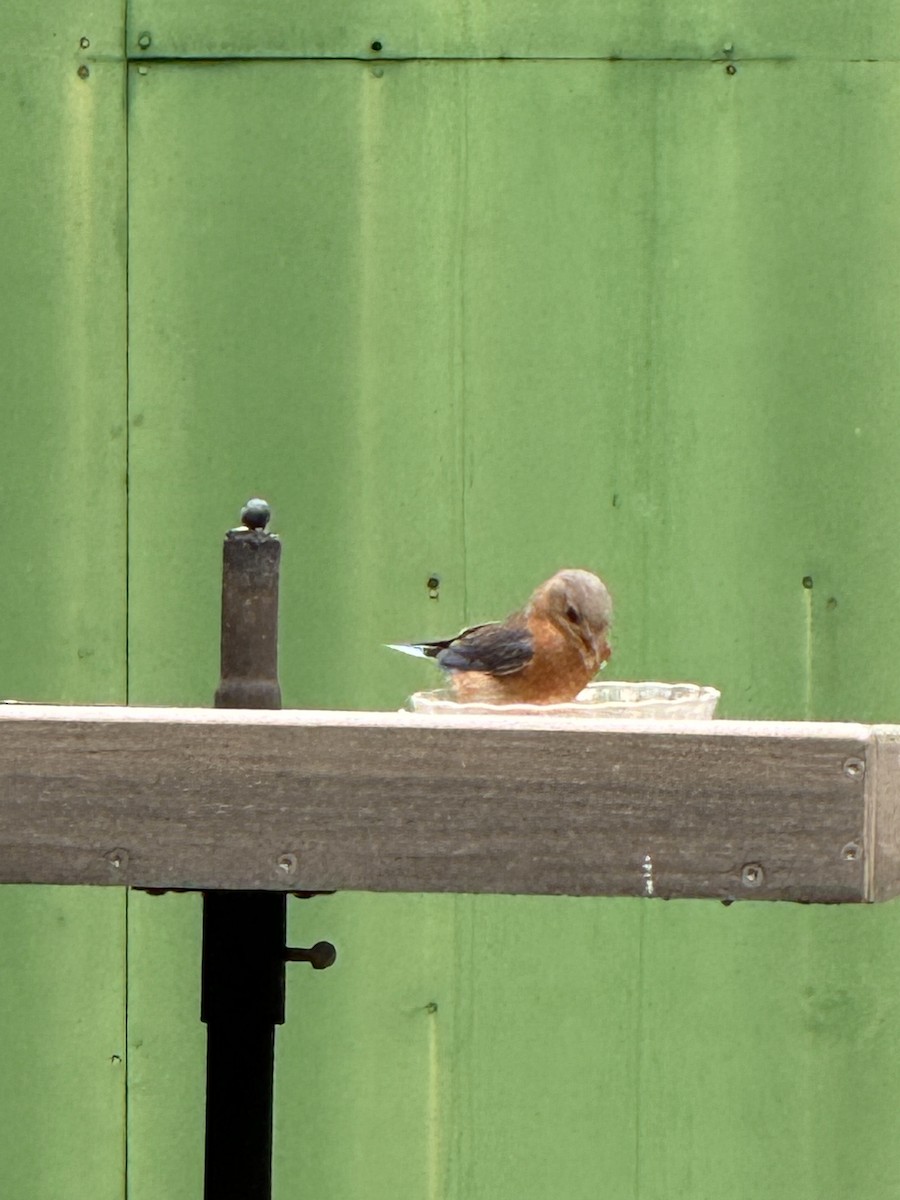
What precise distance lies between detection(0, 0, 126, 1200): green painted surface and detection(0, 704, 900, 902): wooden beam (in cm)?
131

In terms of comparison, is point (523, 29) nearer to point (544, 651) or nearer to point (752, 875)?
point (544, 651)

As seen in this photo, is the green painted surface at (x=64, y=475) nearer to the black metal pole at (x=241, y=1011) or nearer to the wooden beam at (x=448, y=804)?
the black metal pole at (x=241, y=1011)

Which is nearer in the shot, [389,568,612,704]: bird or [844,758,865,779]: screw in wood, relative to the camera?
[844,758,865,779]: screw in wood

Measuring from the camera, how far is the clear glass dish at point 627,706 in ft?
4.81

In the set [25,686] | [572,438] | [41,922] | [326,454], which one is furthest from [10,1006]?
[572,438]

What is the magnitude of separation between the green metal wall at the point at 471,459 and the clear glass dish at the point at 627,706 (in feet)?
2.89

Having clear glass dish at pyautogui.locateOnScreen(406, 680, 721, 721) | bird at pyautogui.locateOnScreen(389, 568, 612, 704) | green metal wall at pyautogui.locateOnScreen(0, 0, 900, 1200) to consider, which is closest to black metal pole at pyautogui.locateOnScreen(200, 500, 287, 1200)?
clear glass dish at pyautogui.locateOnScreen(406, 680, 721, 721)

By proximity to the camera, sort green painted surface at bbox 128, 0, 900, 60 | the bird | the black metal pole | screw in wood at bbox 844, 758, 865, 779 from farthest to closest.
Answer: green painted surface at bbox 128, 0, 900, 60 → the bird → the black metal pole → screw in wood at bbox 844, 758, 865, 779

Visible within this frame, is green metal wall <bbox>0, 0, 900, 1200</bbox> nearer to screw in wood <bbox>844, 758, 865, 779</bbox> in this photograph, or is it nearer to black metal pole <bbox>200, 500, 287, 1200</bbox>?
black metal pole <bbox>200, 500, 287, 1200</bbox>

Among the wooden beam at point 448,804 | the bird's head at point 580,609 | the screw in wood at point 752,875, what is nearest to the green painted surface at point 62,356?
the bird's head at point 580,609

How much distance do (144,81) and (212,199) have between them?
192 millimetres

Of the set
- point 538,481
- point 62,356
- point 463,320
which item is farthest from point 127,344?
point 538,481

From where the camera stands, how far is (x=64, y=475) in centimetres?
254

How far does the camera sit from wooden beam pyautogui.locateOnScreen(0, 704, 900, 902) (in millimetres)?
1185
